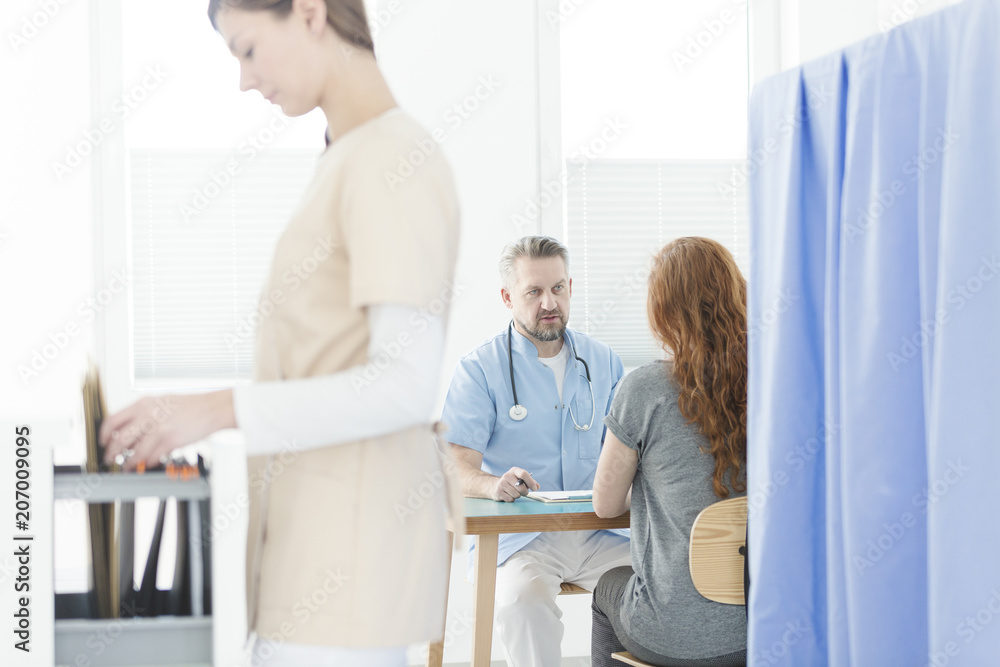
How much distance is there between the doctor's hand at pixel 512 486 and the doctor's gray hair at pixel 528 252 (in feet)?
2.16

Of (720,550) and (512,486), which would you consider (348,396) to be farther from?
(512,486)

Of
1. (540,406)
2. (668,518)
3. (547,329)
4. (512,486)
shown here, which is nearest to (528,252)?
(547,329)

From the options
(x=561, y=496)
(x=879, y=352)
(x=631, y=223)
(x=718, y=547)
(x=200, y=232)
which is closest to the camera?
(x=879, y=352)

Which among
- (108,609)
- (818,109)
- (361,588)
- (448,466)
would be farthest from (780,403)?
(108,609)

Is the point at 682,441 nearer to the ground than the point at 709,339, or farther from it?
nearer to the ground

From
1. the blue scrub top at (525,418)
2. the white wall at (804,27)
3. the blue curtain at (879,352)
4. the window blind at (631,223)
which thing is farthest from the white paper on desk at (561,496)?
the white wall at (804,27)

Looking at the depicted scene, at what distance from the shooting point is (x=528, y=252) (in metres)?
2.54

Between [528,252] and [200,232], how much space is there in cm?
99

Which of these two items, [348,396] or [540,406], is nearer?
[348,396]

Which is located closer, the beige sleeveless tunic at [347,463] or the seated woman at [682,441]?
A: the beige sleeveless tunic at [347,463]

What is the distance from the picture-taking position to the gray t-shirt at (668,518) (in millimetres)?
1699

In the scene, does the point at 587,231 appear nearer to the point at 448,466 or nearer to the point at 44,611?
the point at 448,466

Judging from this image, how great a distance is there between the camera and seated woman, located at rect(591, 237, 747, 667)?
5.60 ft

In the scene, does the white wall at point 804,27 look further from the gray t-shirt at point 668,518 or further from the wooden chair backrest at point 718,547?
the wooden chair backrest at point 718,547
